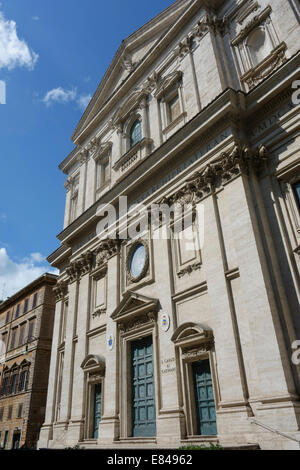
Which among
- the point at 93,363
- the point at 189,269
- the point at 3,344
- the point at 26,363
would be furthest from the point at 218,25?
the point at 3,344

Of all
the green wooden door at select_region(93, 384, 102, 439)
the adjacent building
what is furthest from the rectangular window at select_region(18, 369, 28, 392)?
the green wooden door at select_region(93, 384, 102, 439)

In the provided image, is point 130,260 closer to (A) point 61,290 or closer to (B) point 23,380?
(A) point 61,290

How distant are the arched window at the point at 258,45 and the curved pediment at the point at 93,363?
41.7 feet

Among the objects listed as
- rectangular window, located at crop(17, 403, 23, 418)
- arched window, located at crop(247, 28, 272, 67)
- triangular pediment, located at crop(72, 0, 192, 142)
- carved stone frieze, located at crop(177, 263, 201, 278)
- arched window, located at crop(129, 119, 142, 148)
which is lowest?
rectangular window, located at crop(17, 403, 23, 418)

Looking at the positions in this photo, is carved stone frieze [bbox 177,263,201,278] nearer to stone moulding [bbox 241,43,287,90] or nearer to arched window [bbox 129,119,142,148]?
stone moulding [bbox 241,43,287,90]

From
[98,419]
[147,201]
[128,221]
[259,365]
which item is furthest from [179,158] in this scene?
[98,419]

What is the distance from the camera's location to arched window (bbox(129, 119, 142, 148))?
1834 cm

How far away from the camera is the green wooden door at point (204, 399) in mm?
10430

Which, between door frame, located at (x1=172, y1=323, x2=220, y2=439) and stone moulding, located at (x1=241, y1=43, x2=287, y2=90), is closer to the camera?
door frame, located at (x1=172, y1=323, x2=220, y2=439)

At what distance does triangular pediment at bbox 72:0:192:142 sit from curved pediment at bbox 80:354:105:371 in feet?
45.1

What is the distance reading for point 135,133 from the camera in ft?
61.7

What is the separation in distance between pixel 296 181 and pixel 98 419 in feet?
38.0

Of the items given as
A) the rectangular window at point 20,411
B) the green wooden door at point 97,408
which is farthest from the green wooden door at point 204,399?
the rectangular window at point 20,411

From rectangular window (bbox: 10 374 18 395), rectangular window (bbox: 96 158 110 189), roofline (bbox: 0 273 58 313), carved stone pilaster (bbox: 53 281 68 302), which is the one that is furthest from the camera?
roofline (bbox: 0 273 58 313)
